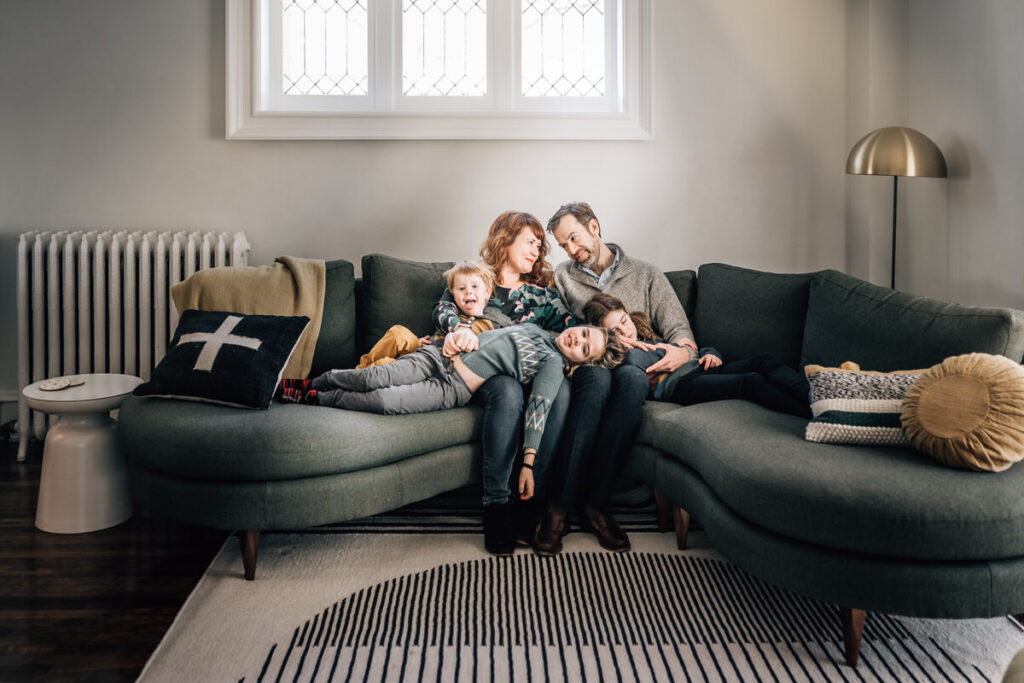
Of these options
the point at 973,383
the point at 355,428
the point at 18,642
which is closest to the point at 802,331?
the point at 973,383

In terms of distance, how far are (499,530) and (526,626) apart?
1.48 feet

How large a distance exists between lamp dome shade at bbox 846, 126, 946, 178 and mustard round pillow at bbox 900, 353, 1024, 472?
4.47ft

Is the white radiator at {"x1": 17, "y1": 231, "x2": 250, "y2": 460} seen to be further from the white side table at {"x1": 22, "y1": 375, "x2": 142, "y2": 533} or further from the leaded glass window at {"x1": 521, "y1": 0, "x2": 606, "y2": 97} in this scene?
the leaded glass window at {"x1": 521, "y1": 0, "x2": 606, "y2": 97}

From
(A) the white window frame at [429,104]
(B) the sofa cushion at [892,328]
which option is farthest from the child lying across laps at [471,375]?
(A) the white window frame at [429,104]

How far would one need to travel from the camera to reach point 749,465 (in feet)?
5.84

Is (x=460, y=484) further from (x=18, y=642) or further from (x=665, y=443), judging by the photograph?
(x=18, y=642)

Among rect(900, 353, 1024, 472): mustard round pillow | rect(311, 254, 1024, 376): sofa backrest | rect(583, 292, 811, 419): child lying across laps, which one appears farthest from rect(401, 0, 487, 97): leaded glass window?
rect(900, 353, 1024, 472): mustard round pillow

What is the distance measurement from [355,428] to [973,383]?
5.18ft

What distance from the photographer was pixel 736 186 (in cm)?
346

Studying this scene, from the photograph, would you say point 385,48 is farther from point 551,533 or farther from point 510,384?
point 551,533

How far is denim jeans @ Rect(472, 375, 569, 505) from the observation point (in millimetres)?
2260

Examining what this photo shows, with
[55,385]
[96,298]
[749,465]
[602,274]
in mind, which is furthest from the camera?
[96,298]

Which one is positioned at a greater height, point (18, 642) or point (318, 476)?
point (318, 476)

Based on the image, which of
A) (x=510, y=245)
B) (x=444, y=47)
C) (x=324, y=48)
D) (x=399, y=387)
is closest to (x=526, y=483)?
(x=399, y=387)
